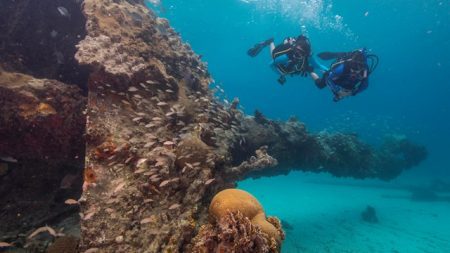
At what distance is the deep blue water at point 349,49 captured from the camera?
55.1 meters

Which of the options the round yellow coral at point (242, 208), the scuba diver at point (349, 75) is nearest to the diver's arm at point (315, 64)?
the scuba diver at point (349, 75)

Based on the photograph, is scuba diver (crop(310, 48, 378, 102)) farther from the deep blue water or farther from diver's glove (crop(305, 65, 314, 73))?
the deep blue water

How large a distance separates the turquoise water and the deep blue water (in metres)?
0.24

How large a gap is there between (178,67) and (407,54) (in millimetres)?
84847

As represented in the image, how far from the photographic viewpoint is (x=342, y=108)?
3952 inches

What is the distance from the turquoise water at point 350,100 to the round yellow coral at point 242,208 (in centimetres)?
1006

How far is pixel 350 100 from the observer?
99.5m

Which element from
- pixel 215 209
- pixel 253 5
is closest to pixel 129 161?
pixel 215 209

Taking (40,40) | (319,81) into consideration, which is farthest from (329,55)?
(40,40)

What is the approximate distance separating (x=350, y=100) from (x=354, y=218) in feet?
276

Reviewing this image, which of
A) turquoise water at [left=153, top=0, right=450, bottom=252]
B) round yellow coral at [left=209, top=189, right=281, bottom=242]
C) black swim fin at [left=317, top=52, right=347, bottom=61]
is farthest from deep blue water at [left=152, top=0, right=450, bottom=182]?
round yellow coral at [left=209, top=189, right=281, bottom=242]

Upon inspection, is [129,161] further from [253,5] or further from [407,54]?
[407,54]

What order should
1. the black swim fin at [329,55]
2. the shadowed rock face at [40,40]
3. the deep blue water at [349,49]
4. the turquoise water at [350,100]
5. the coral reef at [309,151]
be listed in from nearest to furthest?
the shadowed rock face at [40,40]
the black swim fin at [329,55]
the coral reef at [309,151]
the turquoise water at [350,100]
the deep blue water at [349,49]

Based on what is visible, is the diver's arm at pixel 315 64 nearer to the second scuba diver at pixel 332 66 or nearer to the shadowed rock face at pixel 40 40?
the second scuba diver at pixel 332 66
